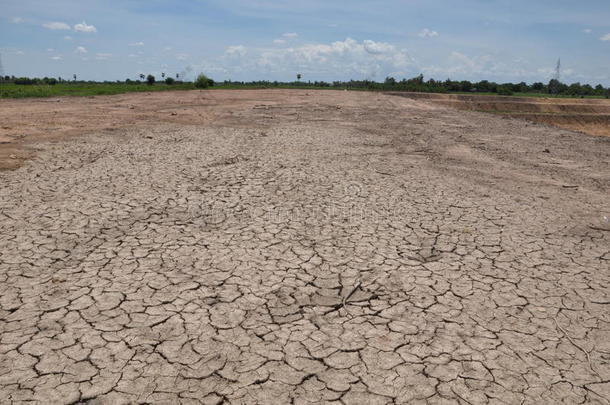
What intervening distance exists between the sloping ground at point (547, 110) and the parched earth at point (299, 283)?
28131mm

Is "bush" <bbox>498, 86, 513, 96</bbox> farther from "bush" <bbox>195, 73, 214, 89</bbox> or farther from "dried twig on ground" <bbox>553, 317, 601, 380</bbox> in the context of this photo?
"dried twig on ground" <bbox>553, 317, 601, 380</bbox>

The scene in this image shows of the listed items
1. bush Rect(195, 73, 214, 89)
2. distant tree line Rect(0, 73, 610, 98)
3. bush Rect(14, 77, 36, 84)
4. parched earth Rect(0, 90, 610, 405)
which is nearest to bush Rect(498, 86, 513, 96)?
distant tree line Rect(0, 73, 610, 98)

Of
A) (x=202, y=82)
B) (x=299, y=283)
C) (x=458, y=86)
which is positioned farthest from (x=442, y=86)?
(x=299, y=283)

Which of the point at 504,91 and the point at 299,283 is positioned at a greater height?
the point at 504,91

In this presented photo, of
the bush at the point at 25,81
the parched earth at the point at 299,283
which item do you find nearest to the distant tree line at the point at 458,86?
the bush at the point at 25,81

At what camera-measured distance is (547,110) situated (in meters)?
40.5

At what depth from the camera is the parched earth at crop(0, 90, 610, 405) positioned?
8.88ft

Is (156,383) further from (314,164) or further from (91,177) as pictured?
(314,164)

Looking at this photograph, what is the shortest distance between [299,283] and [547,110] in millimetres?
45490

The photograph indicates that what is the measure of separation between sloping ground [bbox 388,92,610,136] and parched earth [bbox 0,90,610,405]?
28131mm

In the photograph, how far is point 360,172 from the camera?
818cm

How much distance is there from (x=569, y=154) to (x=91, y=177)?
11739 millimetres

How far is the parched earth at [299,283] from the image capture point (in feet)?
8.88

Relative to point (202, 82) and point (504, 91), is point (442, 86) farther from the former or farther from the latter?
point (202, 82)
